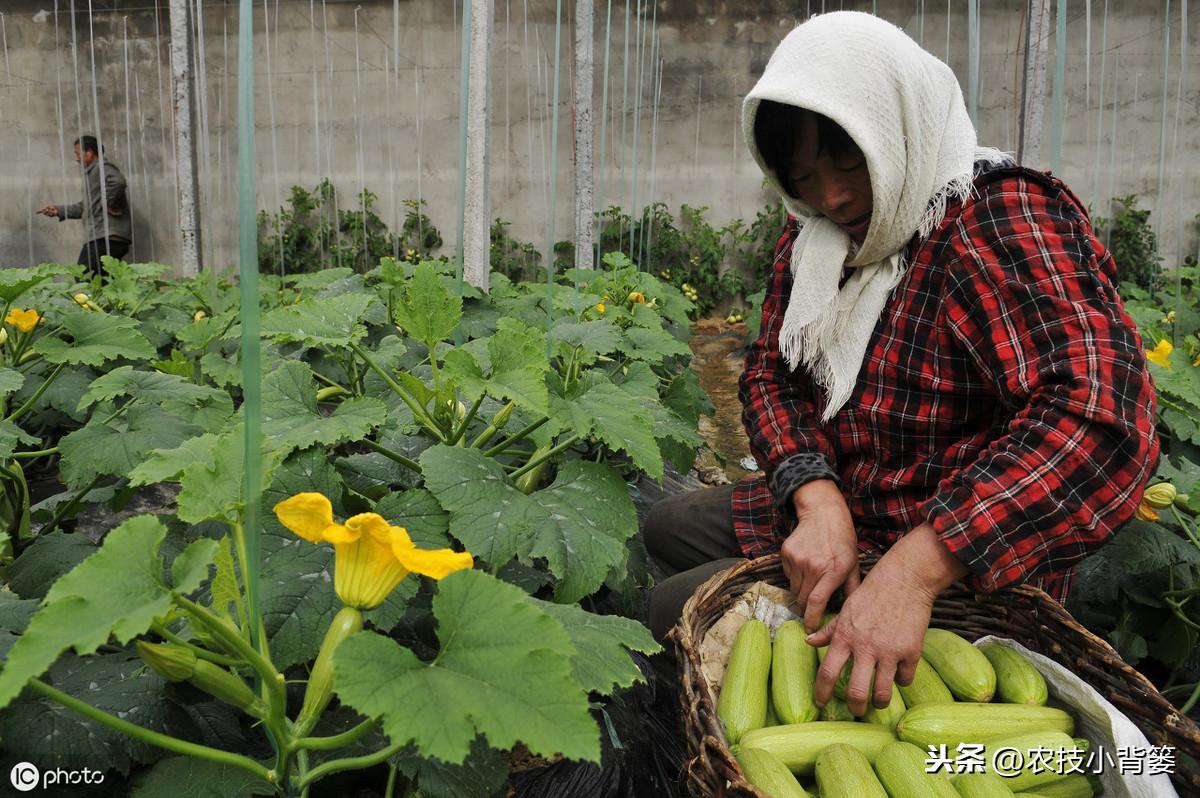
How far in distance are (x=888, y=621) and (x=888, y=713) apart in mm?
156

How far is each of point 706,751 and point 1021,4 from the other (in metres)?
9.70

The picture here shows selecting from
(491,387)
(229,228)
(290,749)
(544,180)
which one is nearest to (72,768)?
(290,749)

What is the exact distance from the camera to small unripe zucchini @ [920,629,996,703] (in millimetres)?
1469

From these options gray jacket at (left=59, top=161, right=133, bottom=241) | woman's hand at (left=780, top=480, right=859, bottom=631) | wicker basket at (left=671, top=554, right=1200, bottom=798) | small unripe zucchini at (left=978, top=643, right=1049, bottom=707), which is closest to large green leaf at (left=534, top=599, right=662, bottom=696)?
wicker basket at (left=671, top=554, right=1200, bottom=798)

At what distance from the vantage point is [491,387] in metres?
1.43

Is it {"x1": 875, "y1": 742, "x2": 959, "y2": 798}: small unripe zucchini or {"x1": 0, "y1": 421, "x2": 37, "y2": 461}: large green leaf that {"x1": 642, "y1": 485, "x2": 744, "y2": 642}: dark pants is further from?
{"x1": 0, "y1": 421, "x2": 37, "y2": 461}: large green leaf

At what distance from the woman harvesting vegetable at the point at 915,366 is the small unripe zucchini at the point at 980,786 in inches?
6.7

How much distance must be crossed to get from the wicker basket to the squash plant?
0.21 metres

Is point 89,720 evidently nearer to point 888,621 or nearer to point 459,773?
point 459,773

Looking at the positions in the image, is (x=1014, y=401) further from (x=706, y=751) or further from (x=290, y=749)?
(x=290, y=749)

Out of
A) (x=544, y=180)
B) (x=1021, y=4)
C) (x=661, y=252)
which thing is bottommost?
(x=661, y=252)

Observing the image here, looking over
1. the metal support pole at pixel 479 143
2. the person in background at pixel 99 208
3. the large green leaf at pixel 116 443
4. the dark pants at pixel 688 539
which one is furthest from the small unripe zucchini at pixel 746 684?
the person in background at pixel 99 208

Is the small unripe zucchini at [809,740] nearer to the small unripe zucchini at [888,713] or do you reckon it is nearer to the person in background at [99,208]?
the small unripe zucchini at [888,713]

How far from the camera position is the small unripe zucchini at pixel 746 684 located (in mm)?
1435
